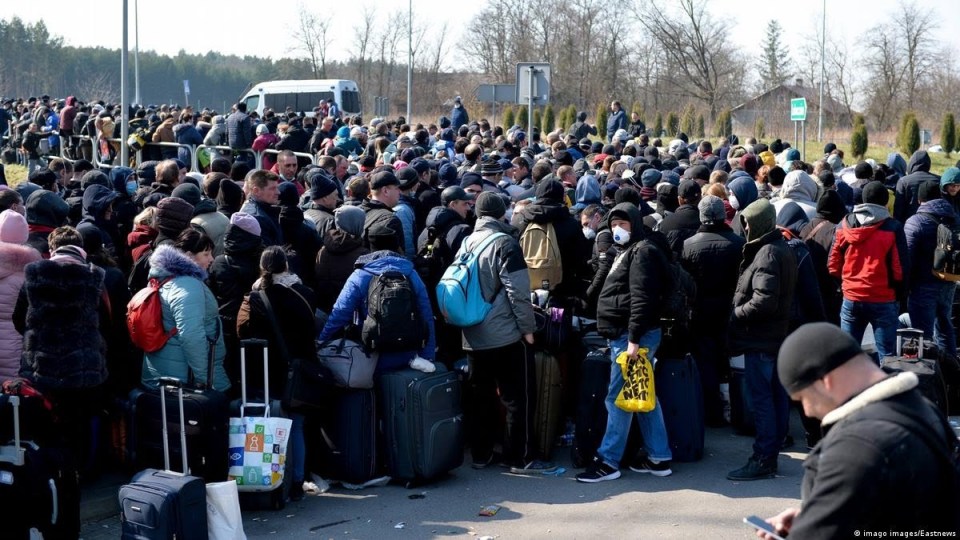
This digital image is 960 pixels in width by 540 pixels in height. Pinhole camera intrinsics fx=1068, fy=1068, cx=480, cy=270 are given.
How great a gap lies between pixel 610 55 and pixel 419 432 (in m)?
55.2

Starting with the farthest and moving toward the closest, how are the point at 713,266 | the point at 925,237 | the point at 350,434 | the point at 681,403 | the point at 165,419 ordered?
the point at 925,237 < the point at 713,266 < the point at 681,403 < the point at 350,434 < the point at 165,419

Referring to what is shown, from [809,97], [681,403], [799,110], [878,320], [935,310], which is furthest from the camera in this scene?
[809,97]

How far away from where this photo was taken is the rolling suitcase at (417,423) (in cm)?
712

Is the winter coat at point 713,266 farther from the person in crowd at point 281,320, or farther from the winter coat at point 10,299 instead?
the winter coat at point 10,299

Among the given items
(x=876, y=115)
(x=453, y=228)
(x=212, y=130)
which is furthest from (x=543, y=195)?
(x=876, y=115)

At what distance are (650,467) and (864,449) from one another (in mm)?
4613

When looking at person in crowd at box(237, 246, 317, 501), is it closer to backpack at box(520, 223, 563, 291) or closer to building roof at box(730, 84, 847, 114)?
backpack at box(520, 223, 563, 291)

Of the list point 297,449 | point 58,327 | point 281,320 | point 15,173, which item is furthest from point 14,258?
point 15,173

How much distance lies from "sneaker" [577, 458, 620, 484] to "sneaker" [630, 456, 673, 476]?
0.24 m

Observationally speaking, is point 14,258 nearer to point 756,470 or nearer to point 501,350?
point 501,350

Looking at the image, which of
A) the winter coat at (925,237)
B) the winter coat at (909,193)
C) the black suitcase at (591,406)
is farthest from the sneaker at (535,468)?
the winter coat at (909,193)

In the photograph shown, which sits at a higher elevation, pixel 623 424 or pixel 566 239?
pixel 566 239

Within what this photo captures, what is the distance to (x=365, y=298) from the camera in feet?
23.6

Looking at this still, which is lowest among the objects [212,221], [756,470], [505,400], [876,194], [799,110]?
[756,470]
